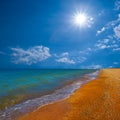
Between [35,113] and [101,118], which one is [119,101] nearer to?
[101,118]

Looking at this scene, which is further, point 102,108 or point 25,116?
point 102,108

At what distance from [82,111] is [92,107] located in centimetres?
115

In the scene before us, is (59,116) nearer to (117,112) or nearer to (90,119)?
(90,119)

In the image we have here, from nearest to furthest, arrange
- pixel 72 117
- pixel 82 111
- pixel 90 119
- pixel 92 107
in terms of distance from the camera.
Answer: pixel 90 119, pixel 72 117, pixel 82 111, pixel 92 107

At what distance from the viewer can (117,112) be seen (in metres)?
9.74

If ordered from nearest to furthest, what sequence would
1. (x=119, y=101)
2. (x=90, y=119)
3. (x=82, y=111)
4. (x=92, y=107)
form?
(x=90, y=119), (x=82, y=111), (x=92, y=107), (x=119, y=101)

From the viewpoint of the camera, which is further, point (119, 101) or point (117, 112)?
point (119, 101)

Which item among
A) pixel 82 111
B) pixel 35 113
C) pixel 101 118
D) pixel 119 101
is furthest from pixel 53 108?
pixel 119 101

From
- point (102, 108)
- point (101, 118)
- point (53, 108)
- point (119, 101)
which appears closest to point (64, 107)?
point (53, 108)

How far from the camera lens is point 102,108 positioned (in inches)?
422

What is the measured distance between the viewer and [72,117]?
941 cm

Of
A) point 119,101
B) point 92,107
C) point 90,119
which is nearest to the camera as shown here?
point 90,119

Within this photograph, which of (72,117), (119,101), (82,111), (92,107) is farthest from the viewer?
(119,101)

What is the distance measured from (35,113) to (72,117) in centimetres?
263
